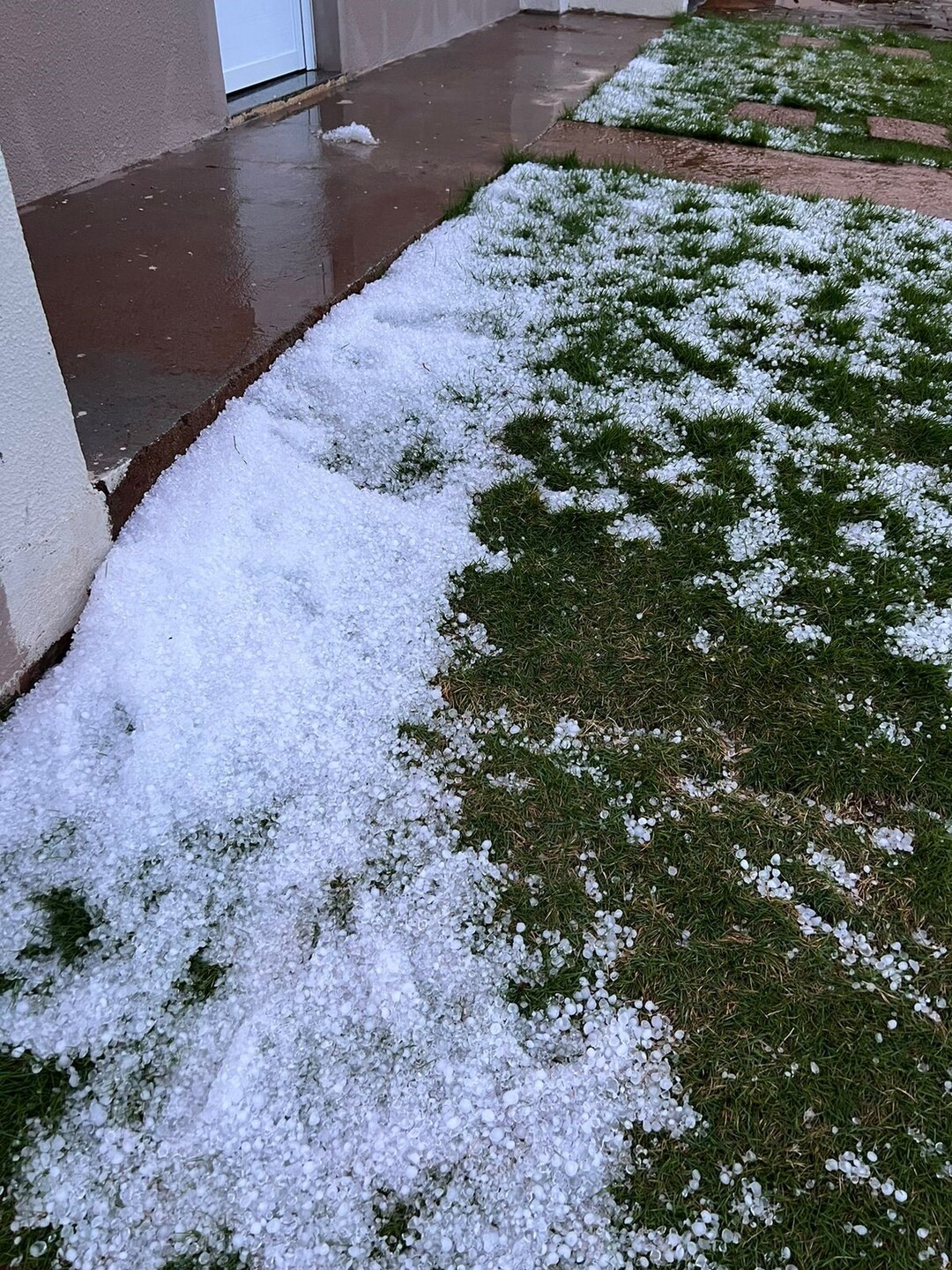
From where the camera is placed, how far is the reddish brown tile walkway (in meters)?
4.28

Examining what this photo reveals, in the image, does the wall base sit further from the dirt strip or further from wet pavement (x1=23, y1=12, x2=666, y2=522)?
the dirt strip

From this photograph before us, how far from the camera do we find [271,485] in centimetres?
182

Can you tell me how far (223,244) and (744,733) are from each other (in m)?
1.99

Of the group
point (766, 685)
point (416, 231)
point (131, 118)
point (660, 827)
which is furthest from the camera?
point (131, 118)

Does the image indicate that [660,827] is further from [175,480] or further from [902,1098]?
[175,480]

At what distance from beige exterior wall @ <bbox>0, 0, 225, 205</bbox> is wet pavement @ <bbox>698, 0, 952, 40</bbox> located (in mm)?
6848

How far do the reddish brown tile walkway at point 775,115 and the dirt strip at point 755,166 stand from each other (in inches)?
19.8

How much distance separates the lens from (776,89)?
4.79m

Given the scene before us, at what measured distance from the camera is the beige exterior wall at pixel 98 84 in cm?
248

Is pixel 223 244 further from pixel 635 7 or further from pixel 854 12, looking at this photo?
pixel 854 12

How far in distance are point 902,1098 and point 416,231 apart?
2.57 meters

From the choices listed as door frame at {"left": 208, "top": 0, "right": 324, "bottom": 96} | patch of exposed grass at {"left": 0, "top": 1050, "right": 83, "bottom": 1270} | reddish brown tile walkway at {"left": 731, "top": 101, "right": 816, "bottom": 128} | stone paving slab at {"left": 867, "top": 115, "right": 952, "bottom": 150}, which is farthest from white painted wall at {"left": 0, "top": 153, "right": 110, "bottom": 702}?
stone paving slab at {"left": 867, "top": 115, "right": 952, "bottom": 150}

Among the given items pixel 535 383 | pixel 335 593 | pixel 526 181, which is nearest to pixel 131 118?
pixel 526 181

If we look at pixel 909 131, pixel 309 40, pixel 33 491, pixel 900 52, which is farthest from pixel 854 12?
pixel 33 491
